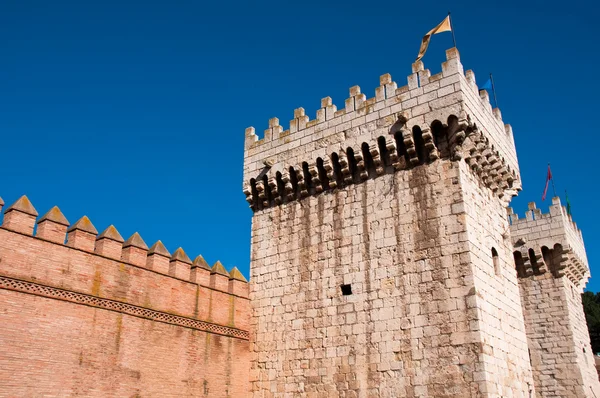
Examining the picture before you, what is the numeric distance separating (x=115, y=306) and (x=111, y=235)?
1550mm

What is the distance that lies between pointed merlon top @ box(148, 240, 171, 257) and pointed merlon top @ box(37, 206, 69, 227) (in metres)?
2.18

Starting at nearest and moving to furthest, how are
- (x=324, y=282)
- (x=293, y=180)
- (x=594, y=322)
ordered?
1. (x=324, y=282)
2. (x=293, y=180)
3. (x=594, y=322)

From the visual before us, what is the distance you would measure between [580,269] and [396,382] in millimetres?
13243

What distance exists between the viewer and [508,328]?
1332cm

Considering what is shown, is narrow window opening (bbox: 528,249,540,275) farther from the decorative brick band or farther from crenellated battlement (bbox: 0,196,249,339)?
the decorative brick band

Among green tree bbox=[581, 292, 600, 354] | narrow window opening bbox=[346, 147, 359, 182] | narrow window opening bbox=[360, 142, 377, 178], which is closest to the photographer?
narrow window opening bbox=[360, 142, 377, 178]

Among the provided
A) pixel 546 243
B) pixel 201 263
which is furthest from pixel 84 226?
pixel 546 243

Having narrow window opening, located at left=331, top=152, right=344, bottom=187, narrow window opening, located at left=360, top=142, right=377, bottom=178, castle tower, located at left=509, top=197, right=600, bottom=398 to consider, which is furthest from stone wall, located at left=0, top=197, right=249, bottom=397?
castle tower, located at left=509, top=197, right=600, bottom=398

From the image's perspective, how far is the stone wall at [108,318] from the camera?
1053cm

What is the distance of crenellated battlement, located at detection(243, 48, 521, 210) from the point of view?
44.3 ft

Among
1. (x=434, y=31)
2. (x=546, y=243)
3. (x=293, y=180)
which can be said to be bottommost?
(x=293, y=180)

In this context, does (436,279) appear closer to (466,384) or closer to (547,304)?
(466,384)

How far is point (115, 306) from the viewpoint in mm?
12133

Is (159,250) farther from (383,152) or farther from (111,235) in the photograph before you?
(383,152)
